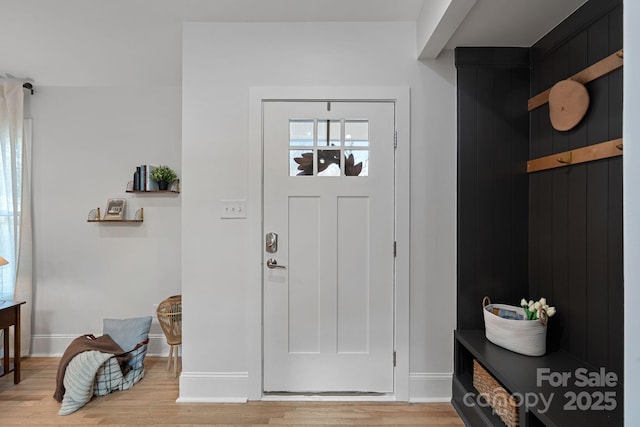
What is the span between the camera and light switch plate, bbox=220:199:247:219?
2.37 meters

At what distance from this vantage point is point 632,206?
1.79 ft

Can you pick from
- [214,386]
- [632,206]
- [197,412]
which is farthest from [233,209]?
[632,206]

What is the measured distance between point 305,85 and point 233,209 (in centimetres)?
91

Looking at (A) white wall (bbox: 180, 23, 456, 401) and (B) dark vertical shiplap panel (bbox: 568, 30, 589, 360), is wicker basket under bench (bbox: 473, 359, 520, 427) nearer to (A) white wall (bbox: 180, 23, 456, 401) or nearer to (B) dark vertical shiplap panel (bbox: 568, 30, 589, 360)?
(A) white wall (bbox: 180, 23, 456, 401)

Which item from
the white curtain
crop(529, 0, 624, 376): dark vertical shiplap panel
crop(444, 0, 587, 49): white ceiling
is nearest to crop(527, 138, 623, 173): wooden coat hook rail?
crop(529, 0, 624, 376): dark vertical shiplap panel

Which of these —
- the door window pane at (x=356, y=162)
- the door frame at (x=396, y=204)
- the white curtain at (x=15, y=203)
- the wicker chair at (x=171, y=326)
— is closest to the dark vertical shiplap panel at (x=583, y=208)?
the door frame at (x=396, y=204)

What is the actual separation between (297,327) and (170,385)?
3.32ft

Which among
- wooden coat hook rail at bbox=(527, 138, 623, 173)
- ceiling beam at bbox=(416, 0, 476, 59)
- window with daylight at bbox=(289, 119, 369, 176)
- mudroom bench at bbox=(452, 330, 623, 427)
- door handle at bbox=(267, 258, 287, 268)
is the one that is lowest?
mudroom bench at bbox=(452, 330, 623, 427)

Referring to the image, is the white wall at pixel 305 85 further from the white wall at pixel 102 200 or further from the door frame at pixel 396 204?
the white wall at pixel 102 200

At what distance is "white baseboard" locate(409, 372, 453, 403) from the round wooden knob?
1.62 metres

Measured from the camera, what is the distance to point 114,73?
9.80 ft

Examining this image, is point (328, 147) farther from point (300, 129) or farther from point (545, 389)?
point (545, 389)

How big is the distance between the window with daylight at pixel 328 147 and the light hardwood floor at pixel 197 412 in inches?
56.9

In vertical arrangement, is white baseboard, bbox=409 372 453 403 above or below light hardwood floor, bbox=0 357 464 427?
above
